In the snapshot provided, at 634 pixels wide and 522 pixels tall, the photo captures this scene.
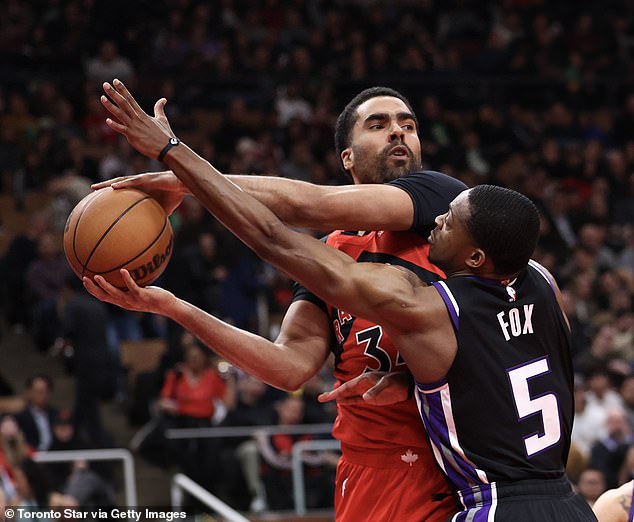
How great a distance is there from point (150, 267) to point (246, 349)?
501 millimetres

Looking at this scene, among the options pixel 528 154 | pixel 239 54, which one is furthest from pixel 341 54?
pixel 528 154

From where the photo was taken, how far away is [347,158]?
4.70 metres

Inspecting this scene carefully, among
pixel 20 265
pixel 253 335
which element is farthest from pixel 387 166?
pixel 20 265

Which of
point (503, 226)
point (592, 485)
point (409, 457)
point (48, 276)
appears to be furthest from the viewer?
point (48, 276)

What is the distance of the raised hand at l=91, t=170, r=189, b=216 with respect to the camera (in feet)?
13.2

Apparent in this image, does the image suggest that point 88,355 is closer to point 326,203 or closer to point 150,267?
point 150,267

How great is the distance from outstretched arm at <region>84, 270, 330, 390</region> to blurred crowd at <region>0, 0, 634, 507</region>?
5.13m

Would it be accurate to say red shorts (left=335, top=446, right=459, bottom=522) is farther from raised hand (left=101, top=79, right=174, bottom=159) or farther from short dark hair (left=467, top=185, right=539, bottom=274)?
raised hand (left=101, top=79, right=174, bottom=159)

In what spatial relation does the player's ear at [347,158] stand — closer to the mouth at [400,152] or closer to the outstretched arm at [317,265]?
the mouth at [400,152]

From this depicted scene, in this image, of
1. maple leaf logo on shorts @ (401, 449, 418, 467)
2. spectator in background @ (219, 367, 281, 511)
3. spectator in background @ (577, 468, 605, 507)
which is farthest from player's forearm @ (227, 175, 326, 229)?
spectator in background @ (219, 367, 281, 511)

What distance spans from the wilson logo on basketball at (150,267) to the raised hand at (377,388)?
2.48ft

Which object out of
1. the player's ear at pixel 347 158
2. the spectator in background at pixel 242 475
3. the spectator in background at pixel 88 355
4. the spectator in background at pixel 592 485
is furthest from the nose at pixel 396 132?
the spectator in background at pixel 88 355

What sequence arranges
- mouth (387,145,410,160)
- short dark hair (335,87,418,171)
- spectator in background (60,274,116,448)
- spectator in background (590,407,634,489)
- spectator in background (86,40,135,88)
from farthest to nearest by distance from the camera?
spectator in background (86,40,135,88) < spectator in background (60,274,116,448) < spectator in background (590,407,634,489) < short dark hair (335,87,418,171) < mouth (387,145,410,160)

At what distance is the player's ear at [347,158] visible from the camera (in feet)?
15.3
